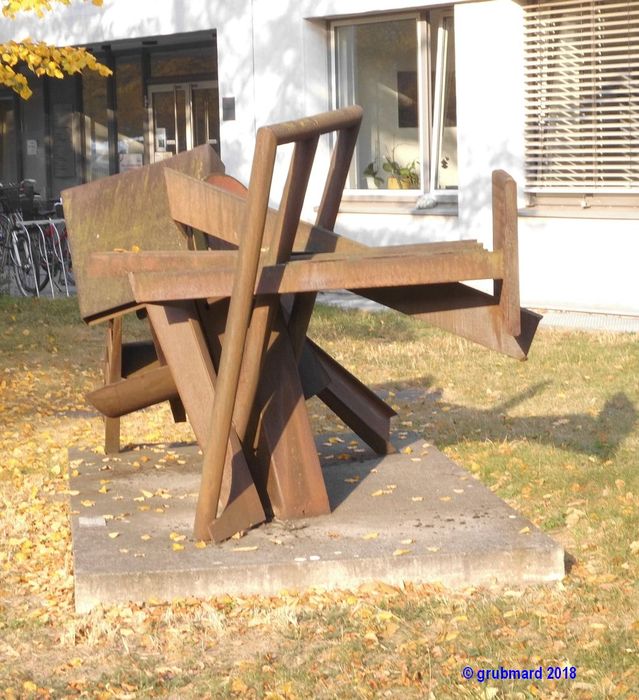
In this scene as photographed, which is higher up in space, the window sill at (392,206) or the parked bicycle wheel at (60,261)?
the window sill at (392,206)

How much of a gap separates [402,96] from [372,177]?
1016 millimetres

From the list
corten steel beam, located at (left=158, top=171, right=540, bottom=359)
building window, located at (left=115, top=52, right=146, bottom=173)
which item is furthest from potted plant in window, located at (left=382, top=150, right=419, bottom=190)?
corten steel beam, located at (left=158, top=171, right=540, bottom=359)

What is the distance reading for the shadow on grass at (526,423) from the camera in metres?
7.90

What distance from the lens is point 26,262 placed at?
16.2 m

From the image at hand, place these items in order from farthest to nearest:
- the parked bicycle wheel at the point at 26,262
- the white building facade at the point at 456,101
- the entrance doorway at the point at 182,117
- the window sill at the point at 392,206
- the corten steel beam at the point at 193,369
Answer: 1. the entrance doorway at the point at 182,117
2. the parked bicycle wheel at the point at 26,262
3. the window sill at the point at 392,206
4. the white building facade at the point at 456,101
5. the corten steel beam at the point at 193,369

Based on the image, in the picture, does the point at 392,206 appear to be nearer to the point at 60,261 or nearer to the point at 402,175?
the point at 402,175

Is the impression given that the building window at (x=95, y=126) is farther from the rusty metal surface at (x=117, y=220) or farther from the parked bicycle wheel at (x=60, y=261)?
the rusty metal surface at (x=117, y=220)

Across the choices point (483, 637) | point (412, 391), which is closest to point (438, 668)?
point (483, 637)

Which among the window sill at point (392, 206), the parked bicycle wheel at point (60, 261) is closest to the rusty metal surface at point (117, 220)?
the window sill at point (392, 206)

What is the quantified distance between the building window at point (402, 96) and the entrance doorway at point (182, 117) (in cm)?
562

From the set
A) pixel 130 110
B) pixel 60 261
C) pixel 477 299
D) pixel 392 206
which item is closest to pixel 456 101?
pixel 392 206

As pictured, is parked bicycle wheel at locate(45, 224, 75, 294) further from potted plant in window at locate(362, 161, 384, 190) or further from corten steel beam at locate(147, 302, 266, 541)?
corten steel beam at locate(147, 302, 266, 541)

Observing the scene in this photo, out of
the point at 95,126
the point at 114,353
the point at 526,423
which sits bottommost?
the point at 526,423

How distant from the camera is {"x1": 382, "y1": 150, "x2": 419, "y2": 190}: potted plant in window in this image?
16.1 m
